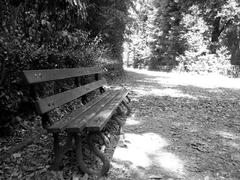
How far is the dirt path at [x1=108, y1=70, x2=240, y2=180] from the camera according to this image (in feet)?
9.70

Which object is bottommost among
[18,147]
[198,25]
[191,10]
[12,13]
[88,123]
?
[18,147]

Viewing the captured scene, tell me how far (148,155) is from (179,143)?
0.72 metres

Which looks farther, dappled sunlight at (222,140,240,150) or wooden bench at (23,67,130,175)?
dappled sunlight at (222,140,240,150)

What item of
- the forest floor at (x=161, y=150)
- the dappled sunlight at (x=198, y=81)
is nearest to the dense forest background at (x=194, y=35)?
the dappled sunlight at (x=198, y=81)

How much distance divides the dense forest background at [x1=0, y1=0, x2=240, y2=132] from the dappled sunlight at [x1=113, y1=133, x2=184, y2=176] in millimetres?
1852

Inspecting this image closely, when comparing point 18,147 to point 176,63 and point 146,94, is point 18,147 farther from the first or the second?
point 176,63

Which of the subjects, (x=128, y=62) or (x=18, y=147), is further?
(x=128, y=62)

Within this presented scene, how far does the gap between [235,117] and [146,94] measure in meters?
3.03

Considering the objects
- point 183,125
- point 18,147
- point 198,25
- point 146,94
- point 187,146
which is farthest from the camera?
point 198,25

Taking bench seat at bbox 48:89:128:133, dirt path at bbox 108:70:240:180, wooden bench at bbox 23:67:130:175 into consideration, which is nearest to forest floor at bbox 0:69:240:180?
dirt path at bbox 108:70:240:180

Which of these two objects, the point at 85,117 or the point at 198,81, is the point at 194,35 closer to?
the point at 198,81

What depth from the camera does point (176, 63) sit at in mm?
22109

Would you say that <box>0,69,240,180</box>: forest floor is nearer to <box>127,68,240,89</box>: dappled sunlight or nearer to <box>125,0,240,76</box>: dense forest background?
<box>127,68,240,89</box>: dappled sunlight

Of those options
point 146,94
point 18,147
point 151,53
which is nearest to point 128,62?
point 151,53
